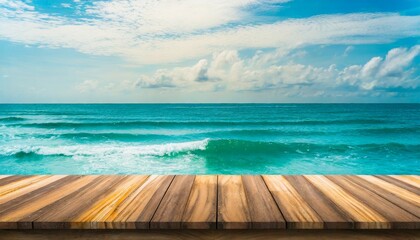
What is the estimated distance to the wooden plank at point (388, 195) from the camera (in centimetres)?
163

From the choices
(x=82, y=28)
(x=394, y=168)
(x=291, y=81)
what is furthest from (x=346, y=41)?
(x=82, y=28)

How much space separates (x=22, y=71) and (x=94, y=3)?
37.0 feet

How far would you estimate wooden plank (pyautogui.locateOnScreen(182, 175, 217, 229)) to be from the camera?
1442 mm

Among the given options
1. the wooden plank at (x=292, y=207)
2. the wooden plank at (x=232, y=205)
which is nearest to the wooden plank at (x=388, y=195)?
the wooden plank at (x=292, y=207)

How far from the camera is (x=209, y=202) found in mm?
1750

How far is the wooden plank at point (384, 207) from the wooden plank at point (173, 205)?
1.07 m

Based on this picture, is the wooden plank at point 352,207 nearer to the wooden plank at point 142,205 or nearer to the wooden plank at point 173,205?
the wooden plank at point 173,205

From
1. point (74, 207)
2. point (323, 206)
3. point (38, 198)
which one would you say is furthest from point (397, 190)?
point (38, 198)

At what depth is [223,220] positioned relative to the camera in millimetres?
1455

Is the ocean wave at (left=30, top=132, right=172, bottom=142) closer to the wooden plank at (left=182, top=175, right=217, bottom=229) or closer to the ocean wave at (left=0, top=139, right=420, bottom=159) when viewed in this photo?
the ocean wave at (left=0, top=139, right=420, bottom=159)

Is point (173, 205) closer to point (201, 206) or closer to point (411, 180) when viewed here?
point (201, 206)

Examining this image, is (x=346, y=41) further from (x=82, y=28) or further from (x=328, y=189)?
(x=328, y=189)

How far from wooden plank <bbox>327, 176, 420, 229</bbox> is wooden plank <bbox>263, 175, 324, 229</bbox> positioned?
36 cm

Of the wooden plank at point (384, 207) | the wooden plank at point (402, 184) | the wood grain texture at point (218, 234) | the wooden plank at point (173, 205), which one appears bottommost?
the wood grain texture at point (218, 234)
